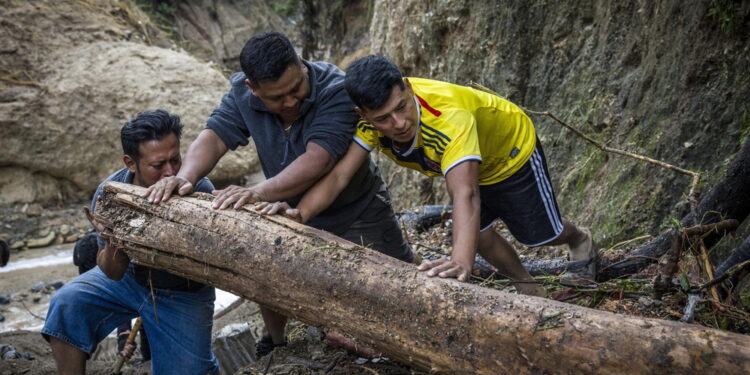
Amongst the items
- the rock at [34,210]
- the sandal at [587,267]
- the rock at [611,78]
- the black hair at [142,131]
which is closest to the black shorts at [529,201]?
the sandal at [587,267]

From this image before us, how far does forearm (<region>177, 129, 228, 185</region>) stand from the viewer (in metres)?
3.10

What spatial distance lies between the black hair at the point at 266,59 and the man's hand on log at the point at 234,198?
1.77 ft

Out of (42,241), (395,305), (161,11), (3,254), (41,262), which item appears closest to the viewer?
(395,305)

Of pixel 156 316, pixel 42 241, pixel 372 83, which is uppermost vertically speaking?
pixel 372 83

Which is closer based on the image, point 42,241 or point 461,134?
point 461,134

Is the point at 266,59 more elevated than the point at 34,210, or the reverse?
the point at 266,59

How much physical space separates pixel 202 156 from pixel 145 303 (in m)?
0.87

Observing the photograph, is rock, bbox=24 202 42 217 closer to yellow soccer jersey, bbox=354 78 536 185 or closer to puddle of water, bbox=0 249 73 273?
puddle of water, bbox=0 249 73 273

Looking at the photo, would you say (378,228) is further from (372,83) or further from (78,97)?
(78,97)

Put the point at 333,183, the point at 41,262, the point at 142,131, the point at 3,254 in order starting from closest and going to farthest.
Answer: the point at 333,183, the point at 142,131, the point at 3,254, the point at 41,262

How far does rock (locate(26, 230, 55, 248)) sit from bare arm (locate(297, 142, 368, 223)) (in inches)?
280

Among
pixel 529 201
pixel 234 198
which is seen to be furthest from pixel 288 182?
pixel 529 201

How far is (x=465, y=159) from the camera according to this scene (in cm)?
251

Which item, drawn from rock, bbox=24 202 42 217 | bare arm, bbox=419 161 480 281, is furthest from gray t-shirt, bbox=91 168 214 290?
rock, bbox=24 202 42 217
